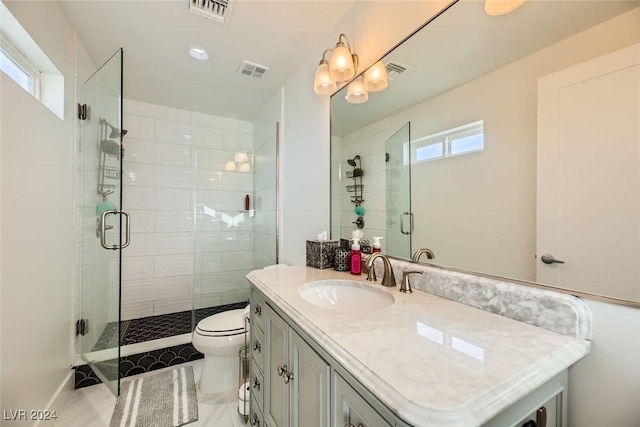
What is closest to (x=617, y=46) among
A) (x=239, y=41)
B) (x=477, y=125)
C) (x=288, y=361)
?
(x=477, y=125)

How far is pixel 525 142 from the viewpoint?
0.77 meters

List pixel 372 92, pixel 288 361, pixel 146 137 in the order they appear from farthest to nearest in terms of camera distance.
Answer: pixel 146 137, pixel 372 92, pixel 288 361

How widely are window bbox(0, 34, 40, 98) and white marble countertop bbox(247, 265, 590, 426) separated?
175cm

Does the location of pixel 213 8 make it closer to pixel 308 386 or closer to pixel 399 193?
pixel 399 193

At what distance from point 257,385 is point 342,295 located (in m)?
0.58

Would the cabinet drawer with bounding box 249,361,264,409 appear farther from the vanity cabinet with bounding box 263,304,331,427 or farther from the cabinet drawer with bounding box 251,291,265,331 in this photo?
the cabinet drawer with bounding box 251,291,265,331

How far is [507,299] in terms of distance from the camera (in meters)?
0.75

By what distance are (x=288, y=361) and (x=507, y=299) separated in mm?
721

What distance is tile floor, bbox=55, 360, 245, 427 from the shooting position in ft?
4.84

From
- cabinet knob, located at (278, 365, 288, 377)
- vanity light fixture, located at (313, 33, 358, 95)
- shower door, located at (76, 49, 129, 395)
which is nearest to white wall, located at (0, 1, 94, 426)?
shower door, located at (76, 49, 129, 395)

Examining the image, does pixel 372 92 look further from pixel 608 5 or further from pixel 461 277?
pixel 461 277

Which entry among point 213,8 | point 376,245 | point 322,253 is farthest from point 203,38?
point 376,245

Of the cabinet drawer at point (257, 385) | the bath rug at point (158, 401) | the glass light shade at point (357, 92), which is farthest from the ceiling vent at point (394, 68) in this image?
the bath rug at point (158, 401)

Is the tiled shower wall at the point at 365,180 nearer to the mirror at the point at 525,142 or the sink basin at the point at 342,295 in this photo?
the mirror at the point at 525,142
